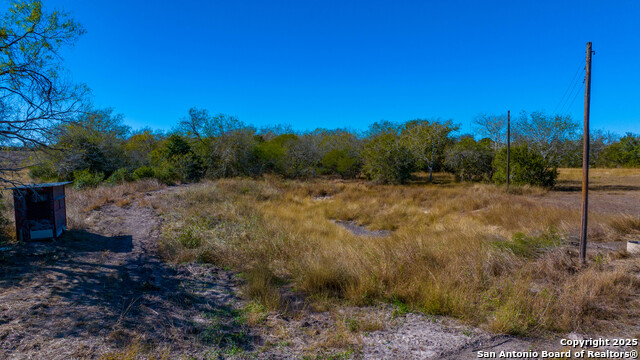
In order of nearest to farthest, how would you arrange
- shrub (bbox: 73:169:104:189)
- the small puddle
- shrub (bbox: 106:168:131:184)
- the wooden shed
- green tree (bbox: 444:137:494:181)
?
1. the wooden shed
2. the small puddle
3. shrub (bbox: 73:169:104:189)
4. shrub (bbox: 106:168:131:184)
5. green tree (bbox: 444:137:494:181)

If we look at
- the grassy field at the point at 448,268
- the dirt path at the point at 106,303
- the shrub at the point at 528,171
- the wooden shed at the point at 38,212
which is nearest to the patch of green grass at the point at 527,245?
the grassy field at the point at 448,268

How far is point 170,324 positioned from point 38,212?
5246mm

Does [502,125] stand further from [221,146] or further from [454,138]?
[221,146]

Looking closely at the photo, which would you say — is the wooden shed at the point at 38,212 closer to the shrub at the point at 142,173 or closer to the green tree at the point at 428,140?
the shrub at the point at 142,173

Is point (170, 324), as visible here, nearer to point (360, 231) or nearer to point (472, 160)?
point (360, 231)

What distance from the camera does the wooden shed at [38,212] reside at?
6273mm

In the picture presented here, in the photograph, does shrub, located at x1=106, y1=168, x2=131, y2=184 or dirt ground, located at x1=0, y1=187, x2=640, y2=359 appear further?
shrub, located at x1=106, y1=168, x2=131, y2=184

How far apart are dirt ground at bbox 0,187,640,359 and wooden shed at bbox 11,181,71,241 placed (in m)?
0.70

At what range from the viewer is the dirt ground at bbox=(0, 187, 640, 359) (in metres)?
3.36

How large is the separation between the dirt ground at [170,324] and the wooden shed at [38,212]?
27.6 inches

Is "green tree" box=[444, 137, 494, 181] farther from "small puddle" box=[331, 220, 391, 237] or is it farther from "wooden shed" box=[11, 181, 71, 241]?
"wooden shed" box=[11, 181, 71, 241]

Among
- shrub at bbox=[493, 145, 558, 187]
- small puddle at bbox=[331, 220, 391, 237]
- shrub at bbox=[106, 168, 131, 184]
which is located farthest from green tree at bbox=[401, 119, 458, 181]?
shrub at bbox=[106, 168, 131, 184]

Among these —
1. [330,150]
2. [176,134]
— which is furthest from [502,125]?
[176,134]

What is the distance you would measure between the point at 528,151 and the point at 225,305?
2777 cm
